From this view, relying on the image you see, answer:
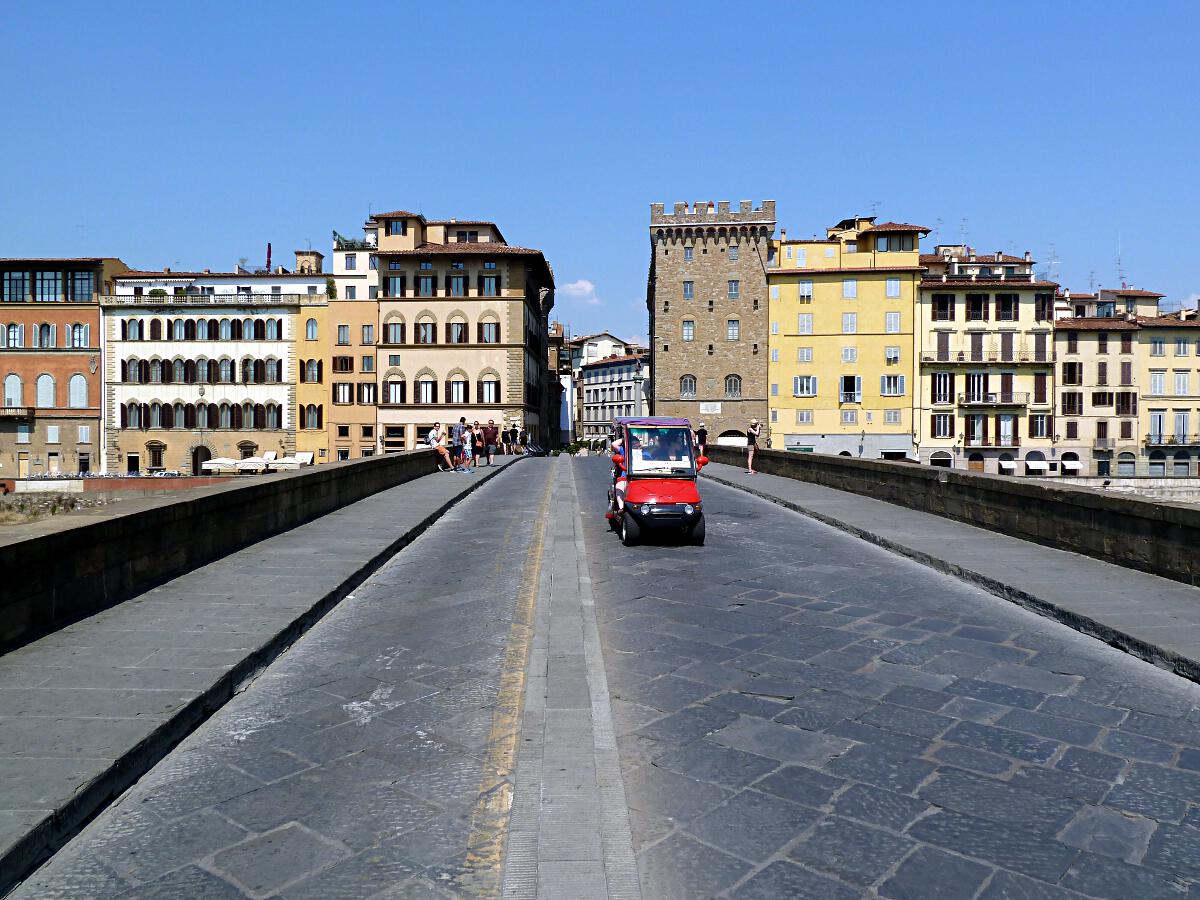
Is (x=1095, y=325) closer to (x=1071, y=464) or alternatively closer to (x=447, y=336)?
(x=1071, y=464)

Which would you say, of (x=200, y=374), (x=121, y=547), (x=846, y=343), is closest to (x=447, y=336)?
(x=200, y=374)

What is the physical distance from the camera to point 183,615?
285 inches

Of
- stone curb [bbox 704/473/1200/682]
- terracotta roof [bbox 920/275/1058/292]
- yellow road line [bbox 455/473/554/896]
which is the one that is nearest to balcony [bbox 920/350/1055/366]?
terracotta roof [bbox 920/275/1058/292]

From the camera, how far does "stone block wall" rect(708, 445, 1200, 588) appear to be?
8945mm

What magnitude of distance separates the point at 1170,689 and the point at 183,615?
22.8 ft

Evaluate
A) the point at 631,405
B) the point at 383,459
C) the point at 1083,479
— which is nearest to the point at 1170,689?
the point at 383,459

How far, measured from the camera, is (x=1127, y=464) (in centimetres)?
6919

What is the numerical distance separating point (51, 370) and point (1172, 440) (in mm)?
83738

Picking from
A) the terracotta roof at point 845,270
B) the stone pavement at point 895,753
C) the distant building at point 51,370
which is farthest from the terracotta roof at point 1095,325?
the distant building at point 51,370

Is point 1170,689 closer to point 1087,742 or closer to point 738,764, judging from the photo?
point 1087,742

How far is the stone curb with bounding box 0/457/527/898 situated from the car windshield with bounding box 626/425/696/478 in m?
5.91

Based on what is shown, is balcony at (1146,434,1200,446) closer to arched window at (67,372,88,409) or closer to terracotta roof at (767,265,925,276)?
terracotta roof at (767,265,925,276)

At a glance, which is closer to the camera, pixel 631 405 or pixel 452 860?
pixel 452 860

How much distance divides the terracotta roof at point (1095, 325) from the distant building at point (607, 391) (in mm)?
39663
